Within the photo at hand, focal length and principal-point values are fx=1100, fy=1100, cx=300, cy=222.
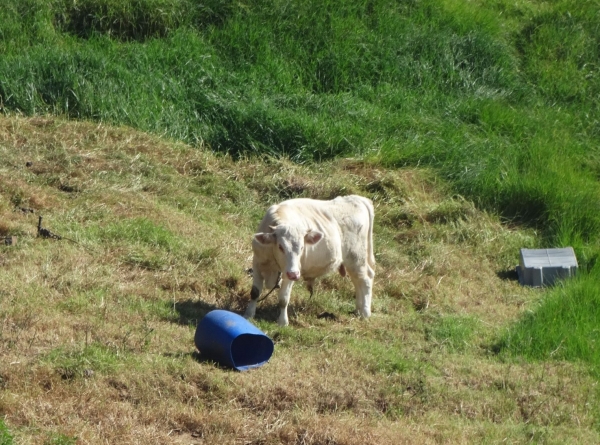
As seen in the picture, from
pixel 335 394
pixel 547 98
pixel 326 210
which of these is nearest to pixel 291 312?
pixel 326 210

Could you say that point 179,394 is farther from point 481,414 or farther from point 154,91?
point 154,91

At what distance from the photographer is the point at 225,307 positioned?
988 cm

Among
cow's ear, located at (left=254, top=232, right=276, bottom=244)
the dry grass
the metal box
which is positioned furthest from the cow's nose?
the metal box

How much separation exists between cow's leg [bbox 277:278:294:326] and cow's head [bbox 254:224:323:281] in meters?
0.21

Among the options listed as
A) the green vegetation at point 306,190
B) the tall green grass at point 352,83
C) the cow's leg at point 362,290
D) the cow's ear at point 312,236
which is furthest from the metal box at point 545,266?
the cow's ear at point 312,236

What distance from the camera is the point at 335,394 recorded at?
802 centimetres

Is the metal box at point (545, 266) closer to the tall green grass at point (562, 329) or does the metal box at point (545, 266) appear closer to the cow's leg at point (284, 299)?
the tall green grass at point (562, 329)

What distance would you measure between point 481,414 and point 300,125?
22.1ft

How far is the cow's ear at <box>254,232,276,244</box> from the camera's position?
30.5 feet

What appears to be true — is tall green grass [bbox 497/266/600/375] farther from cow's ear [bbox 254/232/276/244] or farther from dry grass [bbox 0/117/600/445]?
cow's ear [bbox 254/232/276/244]

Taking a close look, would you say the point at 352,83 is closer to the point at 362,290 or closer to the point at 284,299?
the point at 362,290

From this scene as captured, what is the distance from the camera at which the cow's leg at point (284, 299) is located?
9484 millimetres

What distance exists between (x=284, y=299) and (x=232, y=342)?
4.70 ft

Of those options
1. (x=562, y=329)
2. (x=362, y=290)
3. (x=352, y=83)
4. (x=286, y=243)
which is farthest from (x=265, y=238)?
(x=352, y=83)
